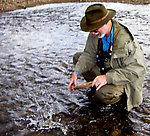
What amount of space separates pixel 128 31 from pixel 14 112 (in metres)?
2.90

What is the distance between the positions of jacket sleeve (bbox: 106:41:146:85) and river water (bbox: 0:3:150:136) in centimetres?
94

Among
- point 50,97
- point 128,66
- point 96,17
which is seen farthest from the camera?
point 50,97

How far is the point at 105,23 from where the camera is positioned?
3328mm

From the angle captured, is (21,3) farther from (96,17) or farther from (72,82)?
(96,17)

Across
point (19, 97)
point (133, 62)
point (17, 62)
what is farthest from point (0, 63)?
point (133, 62)

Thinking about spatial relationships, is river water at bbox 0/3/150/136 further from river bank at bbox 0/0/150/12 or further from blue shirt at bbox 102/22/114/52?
river bank at bbox 0/0/150/12

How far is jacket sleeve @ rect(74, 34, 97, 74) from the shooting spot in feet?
13.5

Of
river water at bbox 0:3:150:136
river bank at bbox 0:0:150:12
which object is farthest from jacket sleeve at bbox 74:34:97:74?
river bank at bbox 0:0:150:12

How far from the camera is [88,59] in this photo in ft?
13.8

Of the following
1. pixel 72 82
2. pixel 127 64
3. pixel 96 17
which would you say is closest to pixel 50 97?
pixel 72 82

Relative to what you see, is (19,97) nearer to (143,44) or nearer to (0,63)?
(0,63)

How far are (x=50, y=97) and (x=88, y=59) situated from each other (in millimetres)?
1419

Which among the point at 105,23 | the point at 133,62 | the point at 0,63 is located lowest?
the point at 0,63

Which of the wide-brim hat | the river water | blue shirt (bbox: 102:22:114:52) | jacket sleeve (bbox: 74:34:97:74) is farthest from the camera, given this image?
jacket sleeve (bbox: 74:34:97:74)
